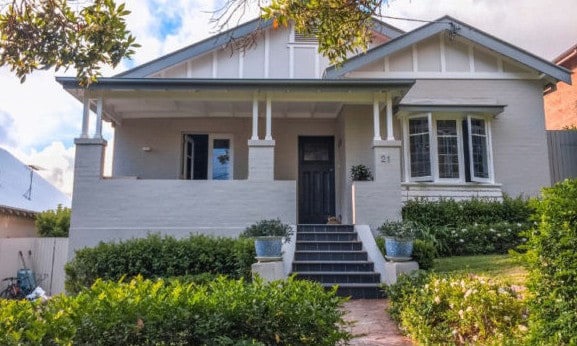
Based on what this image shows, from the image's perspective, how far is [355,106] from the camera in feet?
39.4

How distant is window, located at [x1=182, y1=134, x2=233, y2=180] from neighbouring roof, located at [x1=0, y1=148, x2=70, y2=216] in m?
7.38

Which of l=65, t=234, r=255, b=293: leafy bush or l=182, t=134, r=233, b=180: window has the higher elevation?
l=182, t=134, r=233, b=180: window

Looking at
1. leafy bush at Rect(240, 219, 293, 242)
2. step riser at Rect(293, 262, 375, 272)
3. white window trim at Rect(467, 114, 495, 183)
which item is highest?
white window trim at Rect(467, 114, 495, 183)

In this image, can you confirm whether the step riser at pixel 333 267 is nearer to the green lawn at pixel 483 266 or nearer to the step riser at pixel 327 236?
the step riser at pixel 327 236

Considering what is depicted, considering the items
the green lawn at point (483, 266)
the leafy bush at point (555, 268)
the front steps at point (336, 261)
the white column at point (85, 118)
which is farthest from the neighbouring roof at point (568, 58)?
the white column at point (85, 118)

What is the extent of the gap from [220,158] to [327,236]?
496 centimetres

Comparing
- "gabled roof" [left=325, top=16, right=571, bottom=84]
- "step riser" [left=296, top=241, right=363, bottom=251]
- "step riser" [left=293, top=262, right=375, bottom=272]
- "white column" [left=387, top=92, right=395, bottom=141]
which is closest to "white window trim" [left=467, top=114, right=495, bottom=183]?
"gabled roof" [left=325, top=16, right=571, bottom=84]

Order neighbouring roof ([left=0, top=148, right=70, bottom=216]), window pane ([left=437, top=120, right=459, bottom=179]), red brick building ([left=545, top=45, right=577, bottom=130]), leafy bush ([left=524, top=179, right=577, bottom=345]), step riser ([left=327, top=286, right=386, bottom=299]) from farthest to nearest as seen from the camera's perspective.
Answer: red brick building ([left=545, top=45, right=577, bottom=130]) < neighbouring roof ([left=0, top=148, right=70, bottom=216]) < window pane ([left=437, top=120, right=459, bottom=179]) < step riser ([left=327, top=286, right=386, bottom=299]) < leafy bush ([left=524, top=179, right=577, bottom=345])

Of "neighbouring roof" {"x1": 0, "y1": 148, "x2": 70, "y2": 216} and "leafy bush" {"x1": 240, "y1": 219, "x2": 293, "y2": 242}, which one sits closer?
"leafy bush" {"x1": 240, "y1": 219, "x2": 293, "y2": 242}

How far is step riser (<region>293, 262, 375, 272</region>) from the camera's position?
871 cm

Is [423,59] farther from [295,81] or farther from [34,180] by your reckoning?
[34,180]

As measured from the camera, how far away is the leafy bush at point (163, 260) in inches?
302

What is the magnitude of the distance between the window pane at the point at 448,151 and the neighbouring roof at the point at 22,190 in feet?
48.6

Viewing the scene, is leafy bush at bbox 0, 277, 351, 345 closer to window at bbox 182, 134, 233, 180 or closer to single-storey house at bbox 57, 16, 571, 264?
single-storey house at bbox 57, 16, 571, 264
